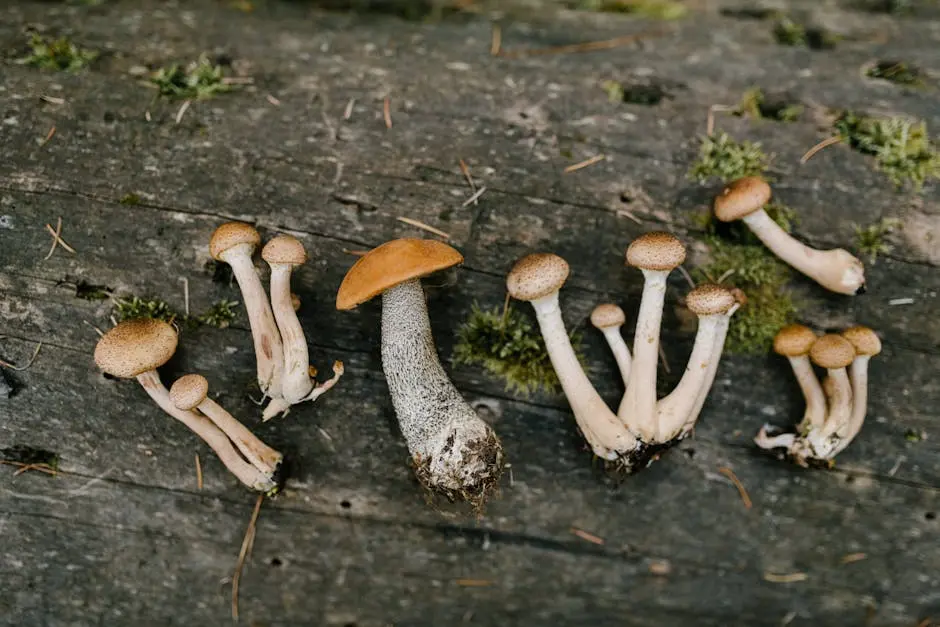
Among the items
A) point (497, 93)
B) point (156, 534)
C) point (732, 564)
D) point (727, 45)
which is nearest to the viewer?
point (156, 534)

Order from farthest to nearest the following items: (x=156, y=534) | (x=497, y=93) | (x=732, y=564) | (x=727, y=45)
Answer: (x=727, y=45) → (x=497, y=93) → (x=732, y=564) → (x=156, y=534)

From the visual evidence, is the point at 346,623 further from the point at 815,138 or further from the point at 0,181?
the point at 815,138

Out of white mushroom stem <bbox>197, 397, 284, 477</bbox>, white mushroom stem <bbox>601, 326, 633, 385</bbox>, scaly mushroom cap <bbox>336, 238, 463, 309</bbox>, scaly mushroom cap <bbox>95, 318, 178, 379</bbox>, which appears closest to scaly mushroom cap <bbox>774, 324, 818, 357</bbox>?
white mushroom stem <bbox>601, 326, 633, 385</bbox>

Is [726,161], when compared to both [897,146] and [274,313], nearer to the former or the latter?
[897,146]

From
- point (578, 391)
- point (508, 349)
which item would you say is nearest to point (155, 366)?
point (508, 349)

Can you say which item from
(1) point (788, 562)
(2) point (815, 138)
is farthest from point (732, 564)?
(2) point (815, 138)

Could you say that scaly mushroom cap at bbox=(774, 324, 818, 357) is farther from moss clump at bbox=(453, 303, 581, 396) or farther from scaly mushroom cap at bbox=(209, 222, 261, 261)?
scaly mushroom cap at bbox=(209, 222, 261, 261)

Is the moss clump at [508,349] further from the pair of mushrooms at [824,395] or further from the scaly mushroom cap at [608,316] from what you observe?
the pair of mushrooms at [824,395]
